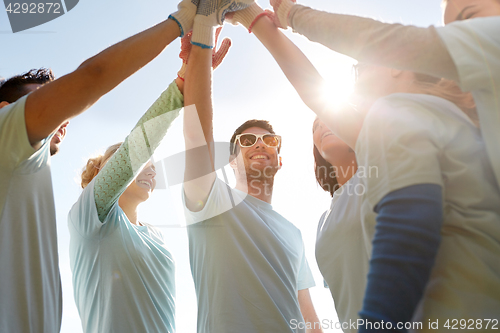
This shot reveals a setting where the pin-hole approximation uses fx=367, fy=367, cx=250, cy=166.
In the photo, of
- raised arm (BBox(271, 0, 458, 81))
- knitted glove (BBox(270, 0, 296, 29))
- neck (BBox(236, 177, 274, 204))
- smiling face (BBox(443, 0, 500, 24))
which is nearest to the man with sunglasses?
neck (BBox(236, 177, 274, 204))

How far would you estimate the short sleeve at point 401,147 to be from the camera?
3.43ft

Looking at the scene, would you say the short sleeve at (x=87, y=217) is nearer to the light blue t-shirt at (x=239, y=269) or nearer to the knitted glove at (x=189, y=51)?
the light blue t-shirt at (x=239, y=269)

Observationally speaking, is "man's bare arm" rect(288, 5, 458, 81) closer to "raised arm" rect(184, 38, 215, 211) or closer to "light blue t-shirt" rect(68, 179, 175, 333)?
"raised arm" rect(184, 38, 215, 211)

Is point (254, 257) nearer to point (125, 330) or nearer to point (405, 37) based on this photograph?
point (125, 330)

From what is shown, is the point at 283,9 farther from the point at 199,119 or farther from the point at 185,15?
the point at 199,119

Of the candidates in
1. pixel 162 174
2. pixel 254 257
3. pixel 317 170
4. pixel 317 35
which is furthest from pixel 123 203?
pixel 317 35

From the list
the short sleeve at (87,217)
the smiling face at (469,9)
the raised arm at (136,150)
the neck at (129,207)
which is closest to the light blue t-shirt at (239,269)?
the raised arm at (136,150)

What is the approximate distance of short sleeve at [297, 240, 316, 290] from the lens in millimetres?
3484

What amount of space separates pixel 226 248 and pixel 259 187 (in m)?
1.15

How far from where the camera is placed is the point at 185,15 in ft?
8.43

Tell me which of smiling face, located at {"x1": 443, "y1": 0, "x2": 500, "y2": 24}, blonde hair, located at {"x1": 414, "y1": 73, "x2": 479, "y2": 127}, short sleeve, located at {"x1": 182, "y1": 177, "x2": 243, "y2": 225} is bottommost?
short sleeve, located at {"x1": 182, "y1": 177, "x2": 243, "y2": 225}

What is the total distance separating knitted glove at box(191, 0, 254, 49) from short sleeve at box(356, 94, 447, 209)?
6.15ft

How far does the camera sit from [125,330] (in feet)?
8.23

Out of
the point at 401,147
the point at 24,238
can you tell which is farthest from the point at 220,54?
the point at 401,147
